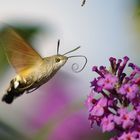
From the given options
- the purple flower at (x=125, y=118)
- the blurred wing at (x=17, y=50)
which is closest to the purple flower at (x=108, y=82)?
the purple flower at (x=125, y=118)

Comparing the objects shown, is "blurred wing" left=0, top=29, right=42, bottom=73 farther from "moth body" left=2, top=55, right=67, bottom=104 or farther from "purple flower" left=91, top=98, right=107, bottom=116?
"purple flower" left=91, top=98, right=107, bottom=116

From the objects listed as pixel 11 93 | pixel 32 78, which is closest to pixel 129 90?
pixel 32 78

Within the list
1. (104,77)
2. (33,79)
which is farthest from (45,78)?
(104,77)

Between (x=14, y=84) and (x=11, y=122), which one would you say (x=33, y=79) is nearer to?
(x=14, y=84)

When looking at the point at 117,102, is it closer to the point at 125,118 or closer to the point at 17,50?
the point at 125,118

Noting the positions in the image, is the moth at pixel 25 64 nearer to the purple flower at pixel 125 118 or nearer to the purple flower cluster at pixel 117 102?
the purple flower cluster at pixel 117 102
